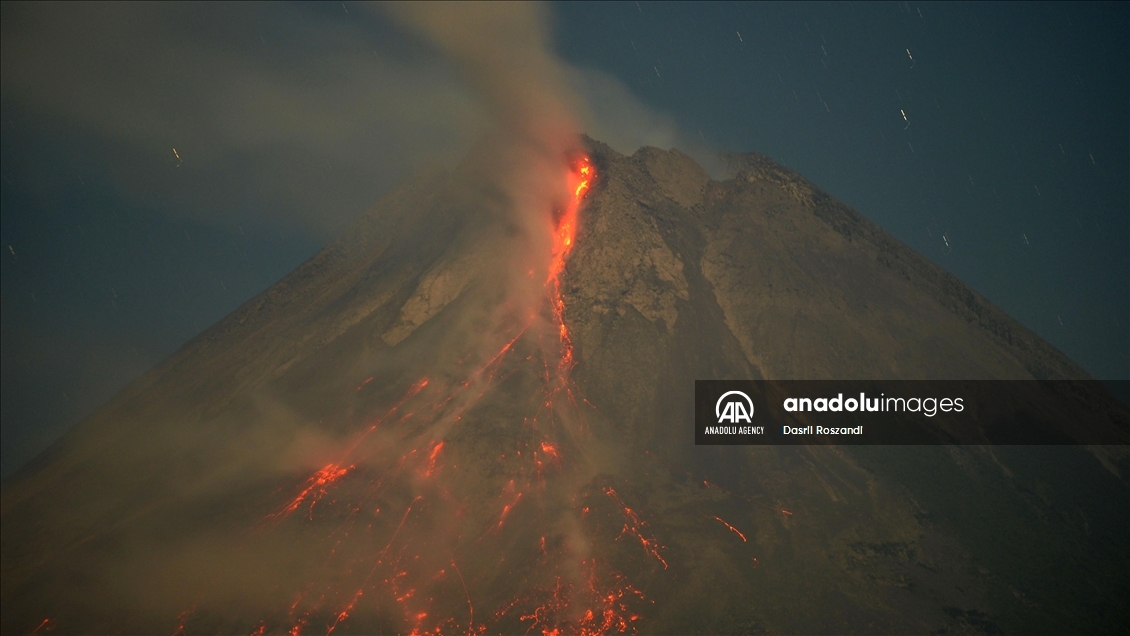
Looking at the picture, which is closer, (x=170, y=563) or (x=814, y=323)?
(x=170, y=563)

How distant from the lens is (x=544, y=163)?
92.5 meters

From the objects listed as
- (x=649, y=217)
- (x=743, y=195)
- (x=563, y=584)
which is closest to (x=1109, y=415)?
(x=743, y=195)

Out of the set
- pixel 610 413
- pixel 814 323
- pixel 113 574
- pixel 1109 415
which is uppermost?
pixel 814 323

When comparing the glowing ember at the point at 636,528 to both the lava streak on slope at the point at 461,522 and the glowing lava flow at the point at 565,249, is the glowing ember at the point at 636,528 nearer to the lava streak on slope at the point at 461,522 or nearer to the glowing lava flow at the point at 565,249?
the lava streak on slope at the point at 461,522

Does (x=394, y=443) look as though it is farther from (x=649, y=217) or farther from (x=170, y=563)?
(x=649, y=217)

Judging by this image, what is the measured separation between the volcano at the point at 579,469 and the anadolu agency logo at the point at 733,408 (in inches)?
102

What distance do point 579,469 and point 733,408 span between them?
1563 centimetres

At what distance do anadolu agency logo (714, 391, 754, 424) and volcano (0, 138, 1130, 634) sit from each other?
8.52 ft

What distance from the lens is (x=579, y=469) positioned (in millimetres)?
54781

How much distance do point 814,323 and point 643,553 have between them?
32.4 metres

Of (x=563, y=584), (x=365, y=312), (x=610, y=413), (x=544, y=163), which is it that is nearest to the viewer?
(x=563, y=584)

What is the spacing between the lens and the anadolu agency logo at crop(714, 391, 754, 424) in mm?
60156

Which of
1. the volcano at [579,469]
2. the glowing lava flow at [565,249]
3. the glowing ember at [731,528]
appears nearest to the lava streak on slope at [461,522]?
the volcano at [579,469]

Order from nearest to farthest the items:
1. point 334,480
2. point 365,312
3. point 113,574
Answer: point 113,574
point 334,480
point 365,312
